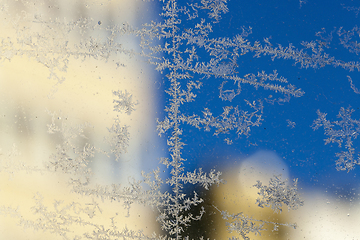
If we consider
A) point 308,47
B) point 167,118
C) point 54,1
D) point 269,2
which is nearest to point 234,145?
point 167,118

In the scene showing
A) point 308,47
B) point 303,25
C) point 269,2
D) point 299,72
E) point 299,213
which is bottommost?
point 299,213

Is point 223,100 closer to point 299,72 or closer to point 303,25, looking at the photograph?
point 299,72

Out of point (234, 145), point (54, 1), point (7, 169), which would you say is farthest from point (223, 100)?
point (7, 169)

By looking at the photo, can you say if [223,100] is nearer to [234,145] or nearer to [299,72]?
[234,145]

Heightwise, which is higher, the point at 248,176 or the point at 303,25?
the point at 303,25

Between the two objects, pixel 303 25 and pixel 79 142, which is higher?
pixel 303 25

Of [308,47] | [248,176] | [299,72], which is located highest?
[308,47]
